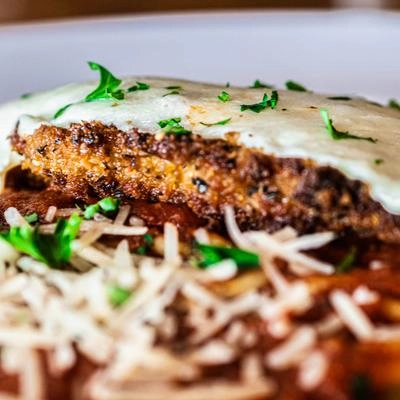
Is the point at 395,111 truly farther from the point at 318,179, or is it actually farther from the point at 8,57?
the point at 8,57

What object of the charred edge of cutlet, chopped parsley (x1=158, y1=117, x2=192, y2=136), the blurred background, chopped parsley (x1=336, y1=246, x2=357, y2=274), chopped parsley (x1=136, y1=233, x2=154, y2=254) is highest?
chopped parsley (x1=158, y1=117, x2=192, y2=136)

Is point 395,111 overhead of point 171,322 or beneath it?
overhead

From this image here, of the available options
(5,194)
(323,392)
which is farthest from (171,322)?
(5,194)

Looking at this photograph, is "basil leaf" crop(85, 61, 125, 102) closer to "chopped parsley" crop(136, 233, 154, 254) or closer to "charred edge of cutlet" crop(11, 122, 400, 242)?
"charred edge of cutlet" crop(11, 122, 400, 242)

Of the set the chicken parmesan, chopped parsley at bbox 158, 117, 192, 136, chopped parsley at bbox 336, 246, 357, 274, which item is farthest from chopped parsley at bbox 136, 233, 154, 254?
chopped parsley at bbox 336, 246, 357, 274

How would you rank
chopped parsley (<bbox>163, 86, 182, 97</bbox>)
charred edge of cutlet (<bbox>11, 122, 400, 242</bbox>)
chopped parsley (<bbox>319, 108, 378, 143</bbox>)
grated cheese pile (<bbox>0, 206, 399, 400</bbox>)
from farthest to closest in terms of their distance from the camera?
chopped parsley (<bbox>163, 86, 182, 97</bbox>) < chopped parsley (<bbox>319, 108, 378, 143</bbox>) < charred edge of cutlet (<bbox>11, 122, 400, 242</bbox>) < grated cheese pile (<bbox>0, 206, 399, 400</bbox>)

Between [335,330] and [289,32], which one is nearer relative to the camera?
[335,330]

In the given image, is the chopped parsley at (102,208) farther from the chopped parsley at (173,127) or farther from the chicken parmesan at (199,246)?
the chopped parsley at (173,127)
